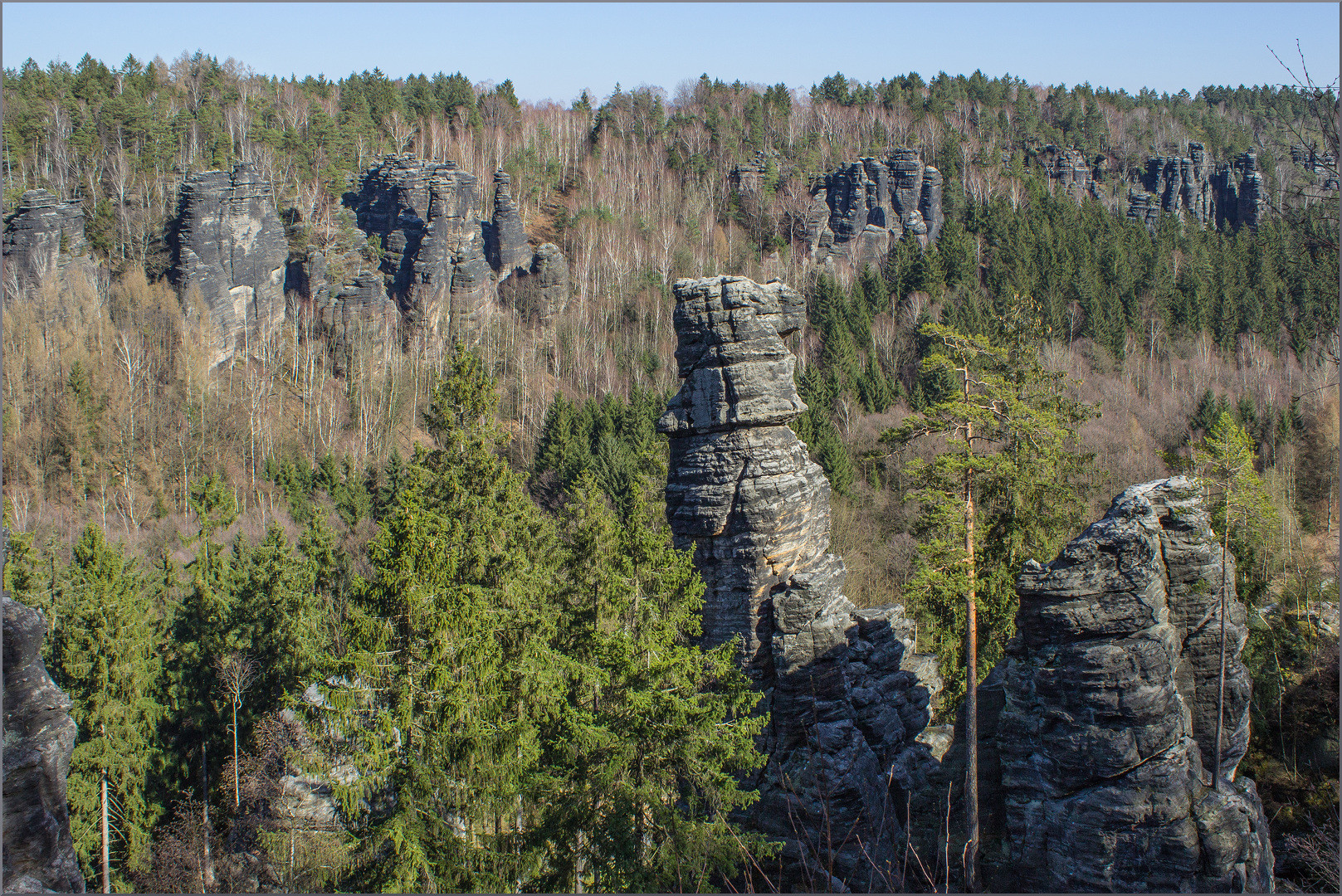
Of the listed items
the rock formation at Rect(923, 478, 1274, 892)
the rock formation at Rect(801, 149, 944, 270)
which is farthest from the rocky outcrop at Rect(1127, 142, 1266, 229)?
the rock formation at Rect(923, 478, 1274, 892)

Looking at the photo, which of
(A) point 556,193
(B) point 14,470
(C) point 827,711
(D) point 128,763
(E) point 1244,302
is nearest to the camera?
(C) point 827,711

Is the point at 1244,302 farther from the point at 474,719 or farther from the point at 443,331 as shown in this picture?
the point at 474,719

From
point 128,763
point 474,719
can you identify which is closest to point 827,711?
point 474,719

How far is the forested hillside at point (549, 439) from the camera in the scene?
12.4 m

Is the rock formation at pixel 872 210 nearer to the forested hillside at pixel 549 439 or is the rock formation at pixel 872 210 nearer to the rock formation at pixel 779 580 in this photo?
the forested hillside at pixel 549 439

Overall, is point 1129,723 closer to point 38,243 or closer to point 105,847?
point 105,847

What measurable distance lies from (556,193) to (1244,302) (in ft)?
195

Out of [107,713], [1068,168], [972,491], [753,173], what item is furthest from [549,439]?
[1068,168]

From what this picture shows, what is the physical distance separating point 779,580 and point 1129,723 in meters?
7.19

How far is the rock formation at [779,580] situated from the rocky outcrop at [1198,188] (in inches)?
3467

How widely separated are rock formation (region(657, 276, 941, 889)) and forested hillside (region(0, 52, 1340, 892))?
4.87ft

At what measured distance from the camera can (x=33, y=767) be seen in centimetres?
1073

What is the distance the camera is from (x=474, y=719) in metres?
12.1

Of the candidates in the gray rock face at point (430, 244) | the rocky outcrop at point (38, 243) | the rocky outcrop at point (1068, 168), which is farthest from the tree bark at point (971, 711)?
the rocky outcrop at point (1068, 168)
